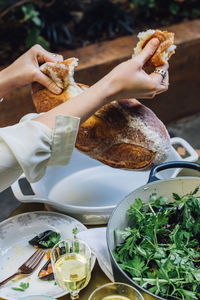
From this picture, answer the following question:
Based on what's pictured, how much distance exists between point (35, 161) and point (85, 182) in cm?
A: 50

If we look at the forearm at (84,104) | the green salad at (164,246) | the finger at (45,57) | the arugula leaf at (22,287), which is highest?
the finger at (45,57)

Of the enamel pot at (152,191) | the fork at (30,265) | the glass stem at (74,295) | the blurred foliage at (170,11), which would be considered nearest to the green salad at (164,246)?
the enamel pot at (152,191)

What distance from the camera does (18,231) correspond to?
3.76 ft

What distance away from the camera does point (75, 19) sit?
2.97 metres

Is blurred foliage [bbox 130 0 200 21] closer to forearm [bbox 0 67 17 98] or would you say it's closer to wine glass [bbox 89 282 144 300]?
forearm [bbox 0 67 17 98]

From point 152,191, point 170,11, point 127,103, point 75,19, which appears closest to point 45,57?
point 127,103

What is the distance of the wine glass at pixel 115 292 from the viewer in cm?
79

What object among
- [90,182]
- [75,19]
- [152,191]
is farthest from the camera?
[75,19]

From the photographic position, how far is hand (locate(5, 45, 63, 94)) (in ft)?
3.95

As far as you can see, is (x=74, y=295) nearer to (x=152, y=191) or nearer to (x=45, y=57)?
(x=152, y=191)

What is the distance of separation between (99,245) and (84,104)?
1.14 ft

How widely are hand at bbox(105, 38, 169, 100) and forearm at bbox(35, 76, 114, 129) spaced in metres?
0.02

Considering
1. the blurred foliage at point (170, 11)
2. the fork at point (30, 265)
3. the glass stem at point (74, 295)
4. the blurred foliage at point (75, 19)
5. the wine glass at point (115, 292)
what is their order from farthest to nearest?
the blurred foliage at point (170, 11)
the blurred foliage at point (75, 19)
the fork at point (30, 265)
the glass stem at point (74, 295)
the wine glass at point (115, 292)

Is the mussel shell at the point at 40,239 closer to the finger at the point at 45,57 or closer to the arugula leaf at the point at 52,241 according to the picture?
the arugula leaf at the point at 52,241
